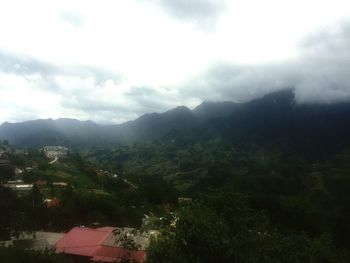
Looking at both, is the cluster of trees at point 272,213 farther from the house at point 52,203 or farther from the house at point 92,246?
the house at point 52,203

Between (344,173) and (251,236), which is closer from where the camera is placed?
Result: (251,236)

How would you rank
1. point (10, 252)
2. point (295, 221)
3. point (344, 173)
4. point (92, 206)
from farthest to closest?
point (344, 173) < point (295, 221) < point (92, 206) < point (10, 252)

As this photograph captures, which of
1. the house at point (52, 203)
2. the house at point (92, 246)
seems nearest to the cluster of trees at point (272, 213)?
the house at point (92, 246)

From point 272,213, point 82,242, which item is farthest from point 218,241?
point 272,213

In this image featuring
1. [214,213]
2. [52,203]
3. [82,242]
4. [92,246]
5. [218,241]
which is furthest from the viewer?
[52,203]

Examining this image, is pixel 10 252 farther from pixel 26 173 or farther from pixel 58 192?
pixel 26 173

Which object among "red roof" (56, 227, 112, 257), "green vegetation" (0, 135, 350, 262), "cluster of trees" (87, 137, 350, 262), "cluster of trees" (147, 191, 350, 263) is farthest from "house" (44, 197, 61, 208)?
"cluster of trees" (147, 191, 350, 263)

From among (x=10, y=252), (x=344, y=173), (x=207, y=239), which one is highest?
(x=207, y=239)

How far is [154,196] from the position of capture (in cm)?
8506

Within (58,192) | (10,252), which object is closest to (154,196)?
(58,192)

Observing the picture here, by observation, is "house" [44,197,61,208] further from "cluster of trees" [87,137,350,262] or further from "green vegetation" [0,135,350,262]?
"cluster of trees" [87,137,350,262]

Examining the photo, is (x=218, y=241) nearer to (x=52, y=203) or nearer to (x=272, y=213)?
(x=52, y=203)

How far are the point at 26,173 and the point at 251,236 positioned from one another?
9482 cm

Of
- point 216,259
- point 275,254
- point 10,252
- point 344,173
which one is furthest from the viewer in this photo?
A: point 344,173
